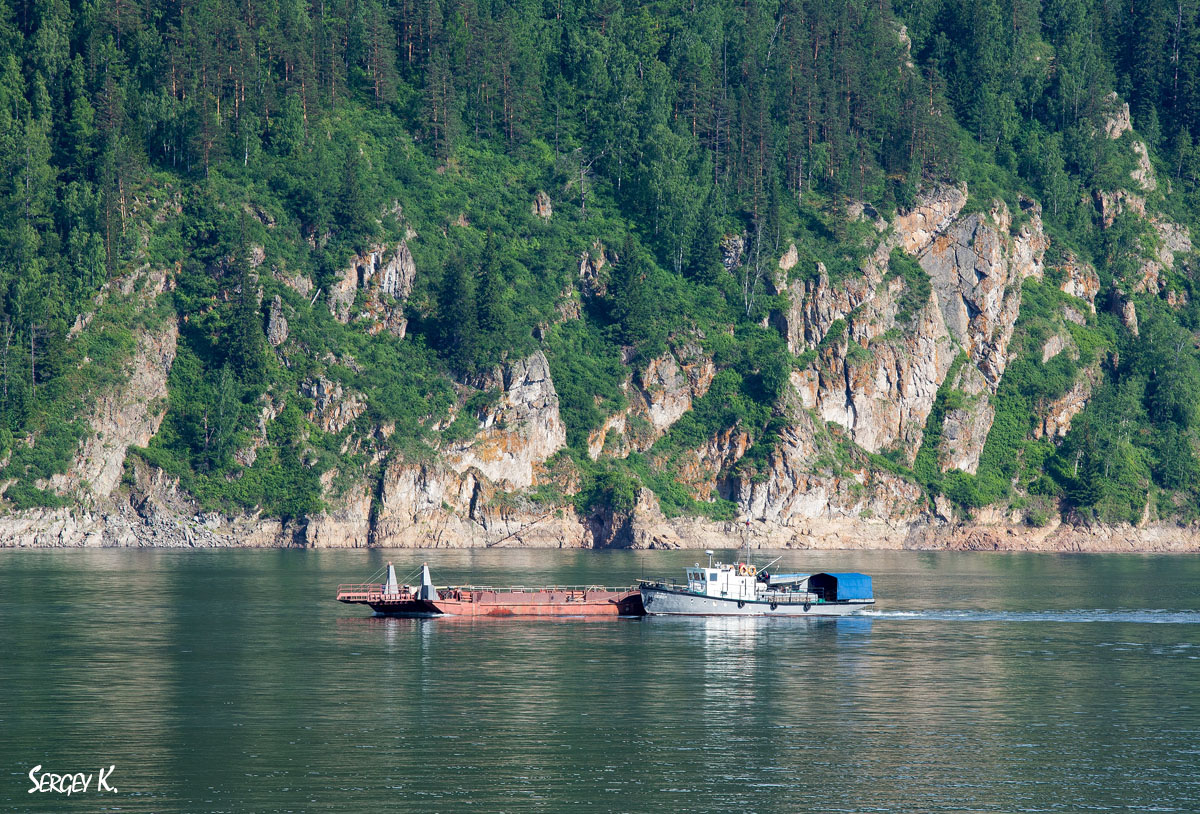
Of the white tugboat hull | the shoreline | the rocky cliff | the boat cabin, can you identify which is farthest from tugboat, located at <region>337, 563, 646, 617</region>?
the rocky cliff

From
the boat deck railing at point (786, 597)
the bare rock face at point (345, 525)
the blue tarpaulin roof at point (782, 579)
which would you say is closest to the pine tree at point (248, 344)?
the bare rock face at point (345, 525)

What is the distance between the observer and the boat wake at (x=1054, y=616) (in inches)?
3974

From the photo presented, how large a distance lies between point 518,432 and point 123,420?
4909 cm

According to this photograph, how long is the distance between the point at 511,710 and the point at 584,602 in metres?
41.0

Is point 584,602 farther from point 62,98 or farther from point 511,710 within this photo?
point 62,98

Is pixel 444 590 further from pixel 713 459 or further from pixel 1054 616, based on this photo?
pixel 713 459

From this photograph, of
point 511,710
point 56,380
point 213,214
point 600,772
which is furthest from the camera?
point 213,214

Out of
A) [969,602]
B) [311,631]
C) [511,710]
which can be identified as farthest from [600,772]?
[969,602]

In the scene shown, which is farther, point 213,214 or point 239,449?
point 213,214

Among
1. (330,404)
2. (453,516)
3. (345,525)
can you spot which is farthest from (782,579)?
(330,404)

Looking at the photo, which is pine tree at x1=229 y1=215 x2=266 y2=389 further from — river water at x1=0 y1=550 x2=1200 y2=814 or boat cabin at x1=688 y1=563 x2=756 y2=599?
boat cabin at x1=688 y1=563 x2=756 y2=599

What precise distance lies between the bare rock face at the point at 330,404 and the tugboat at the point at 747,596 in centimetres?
8133

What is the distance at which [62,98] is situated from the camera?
193m

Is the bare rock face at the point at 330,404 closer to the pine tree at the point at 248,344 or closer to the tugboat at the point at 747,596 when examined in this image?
the pine tree at the point at 248,344
